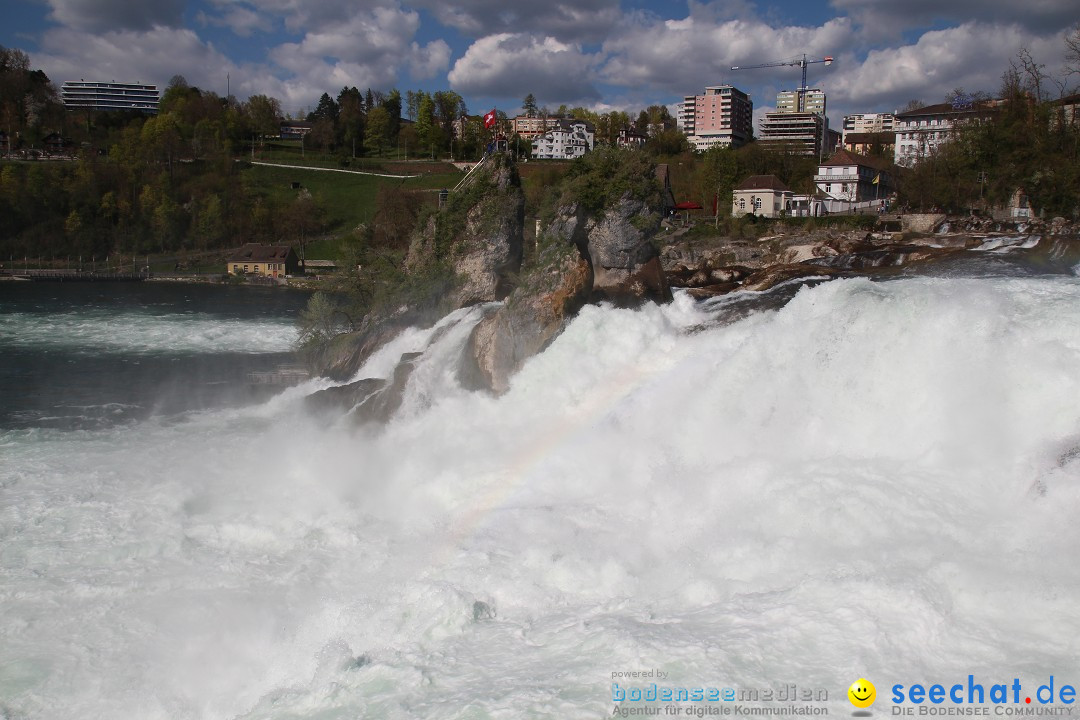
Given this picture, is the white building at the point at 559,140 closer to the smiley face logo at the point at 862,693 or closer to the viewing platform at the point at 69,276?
the viewing platform at the point at 69,276

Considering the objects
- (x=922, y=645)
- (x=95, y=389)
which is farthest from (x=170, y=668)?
(x=95, y=389)

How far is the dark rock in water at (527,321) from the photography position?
17.2 metres

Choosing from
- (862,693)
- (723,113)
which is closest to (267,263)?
(862,693)

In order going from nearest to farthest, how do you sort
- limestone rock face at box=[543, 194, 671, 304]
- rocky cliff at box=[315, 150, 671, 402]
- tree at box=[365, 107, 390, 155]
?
rocky cliff at box=[315, 150, 671, 402] → limestone rock face at box=[543, 194, 671, 304] → tree at box=[365, 107, 390, 155]

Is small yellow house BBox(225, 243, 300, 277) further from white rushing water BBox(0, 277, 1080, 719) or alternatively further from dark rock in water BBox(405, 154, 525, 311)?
white rushing water BBox(0, 277, 1080, 719)

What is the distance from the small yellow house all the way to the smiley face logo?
66464mm

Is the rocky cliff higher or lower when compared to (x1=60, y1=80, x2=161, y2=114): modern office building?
lower

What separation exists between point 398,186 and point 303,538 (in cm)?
8209

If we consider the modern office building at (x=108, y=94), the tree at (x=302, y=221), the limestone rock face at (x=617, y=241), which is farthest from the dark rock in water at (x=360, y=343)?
the modern office building at (x=108, y=94)

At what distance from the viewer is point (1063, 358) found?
35.6 feet

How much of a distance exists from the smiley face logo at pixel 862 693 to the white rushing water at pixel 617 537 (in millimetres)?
103

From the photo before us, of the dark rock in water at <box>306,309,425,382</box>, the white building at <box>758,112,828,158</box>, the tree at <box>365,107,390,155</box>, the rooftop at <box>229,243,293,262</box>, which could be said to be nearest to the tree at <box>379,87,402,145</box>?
the tree at <box>365,107,390,155</box>

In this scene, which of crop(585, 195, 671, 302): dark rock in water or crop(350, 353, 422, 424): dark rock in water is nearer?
crop(350, 353, 422, 424): dark rock in water

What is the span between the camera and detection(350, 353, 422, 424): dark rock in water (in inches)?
705
